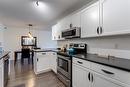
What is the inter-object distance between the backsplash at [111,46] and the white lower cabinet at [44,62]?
1.76 metres

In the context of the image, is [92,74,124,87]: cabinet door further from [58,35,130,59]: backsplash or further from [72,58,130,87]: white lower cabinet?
[58,35,130,59]: backsplash

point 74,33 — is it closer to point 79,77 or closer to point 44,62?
point 79,77

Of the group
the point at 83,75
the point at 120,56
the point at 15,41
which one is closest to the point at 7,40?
the point at 15,41

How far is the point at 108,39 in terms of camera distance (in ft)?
8.23

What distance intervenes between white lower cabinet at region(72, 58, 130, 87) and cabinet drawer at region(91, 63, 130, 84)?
0.04 feet

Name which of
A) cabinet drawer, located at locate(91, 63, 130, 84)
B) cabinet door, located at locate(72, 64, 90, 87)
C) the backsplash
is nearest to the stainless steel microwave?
the backsplash

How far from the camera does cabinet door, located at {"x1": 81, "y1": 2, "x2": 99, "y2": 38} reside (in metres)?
2.39

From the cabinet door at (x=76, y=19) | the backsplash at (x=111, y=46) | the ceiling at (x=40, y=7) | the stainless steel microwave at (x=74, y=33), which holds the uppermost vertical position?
the ceiling at (x=40, y=7)

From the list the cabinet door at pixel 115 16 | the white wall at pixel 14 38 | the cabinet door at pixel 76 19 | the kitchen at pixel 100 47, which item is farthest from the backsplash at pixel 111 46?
the white wall at pixel 14 38

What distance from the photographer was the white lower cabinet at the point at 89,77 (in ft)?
4.97

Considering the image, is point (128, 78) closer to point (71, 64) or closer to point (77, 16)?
point (71, 64)

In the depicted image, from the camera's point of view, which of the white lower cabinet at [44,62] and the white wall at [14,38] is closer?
the white lower cabinet at [44,62]

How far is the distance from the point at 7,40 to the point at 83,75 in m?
6.99

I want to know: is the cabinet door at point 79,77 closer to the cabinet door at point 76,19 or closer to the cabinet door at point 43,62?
the cabinet door at point 76,19
